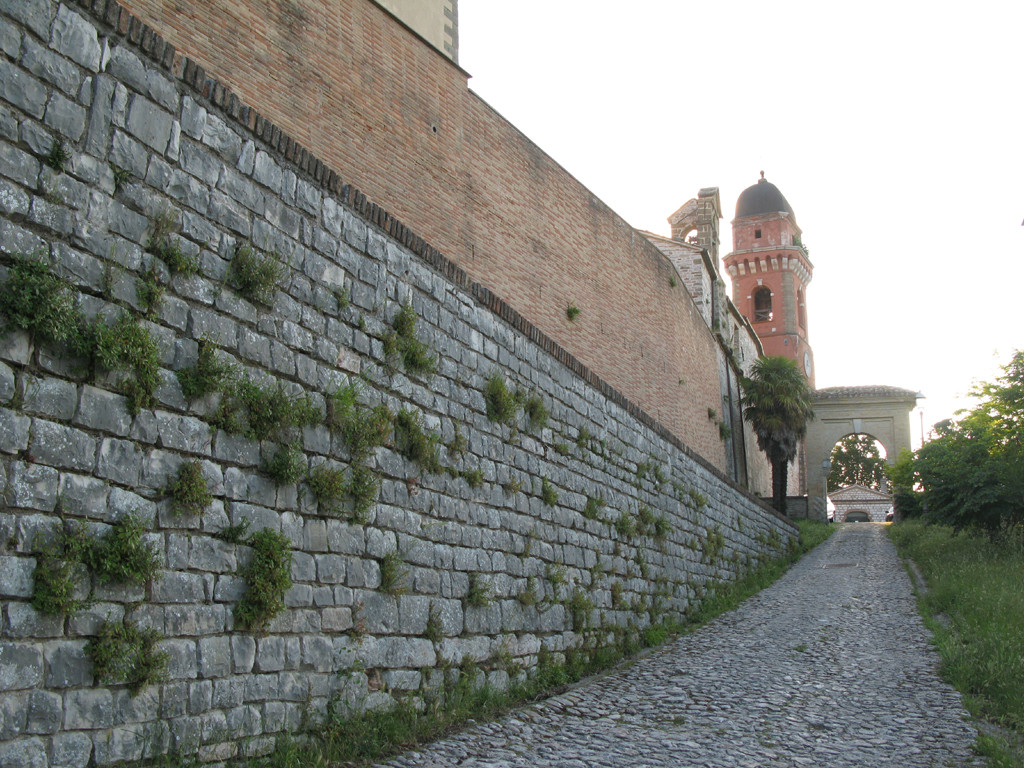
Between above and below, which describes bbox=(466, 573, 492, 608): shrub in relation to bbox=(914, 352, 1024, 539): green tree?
below

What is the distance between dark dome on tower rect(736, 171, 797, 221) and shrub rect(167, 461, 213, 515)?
175 feet

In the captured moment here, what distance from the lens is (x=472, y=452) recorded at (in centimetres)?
724

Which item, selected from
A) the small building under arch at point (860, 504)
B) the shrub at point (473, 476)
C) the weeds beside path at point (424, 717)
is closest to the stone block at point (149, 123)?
the weeds beside path at point (424, 717)

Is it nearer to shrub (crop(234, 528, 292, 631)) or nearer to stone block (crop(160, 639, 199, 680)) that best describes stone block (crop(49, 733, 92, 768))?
stone block (crop(160, 639, 199, 680))

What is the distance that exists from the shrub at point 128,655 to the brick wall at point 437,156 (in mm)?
Answer: 6888

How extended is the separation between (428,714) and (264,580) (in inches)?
70.9

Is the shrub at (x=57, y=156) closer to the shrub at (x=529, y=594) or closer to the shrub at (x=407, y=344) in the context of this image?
the shrub at (x=407, y=344)

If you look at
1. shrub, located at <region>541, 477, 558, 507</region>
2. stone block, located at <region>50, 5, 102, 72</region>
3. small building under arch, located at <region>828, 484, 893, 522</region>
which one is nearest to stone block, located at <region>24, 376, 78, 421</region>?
stone block, located at <region>50, 5, 102, 72</region>

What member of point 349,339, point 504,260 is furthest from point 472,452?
point 504,260

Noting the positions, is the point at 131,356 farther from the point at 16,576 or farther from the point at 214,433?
the point at 16,576

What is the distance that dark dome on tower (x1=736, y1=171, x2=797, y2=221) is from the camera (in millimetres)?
54594

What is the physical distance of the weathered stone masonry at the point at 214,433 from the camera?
3781 millimetres

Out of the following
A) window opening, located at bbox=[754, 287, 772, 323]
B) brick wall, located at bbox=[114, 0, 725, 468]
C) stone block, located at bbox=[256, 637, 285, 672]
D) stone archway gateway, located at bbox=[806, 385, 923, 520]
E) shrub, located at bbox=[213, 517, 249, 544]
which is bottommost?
stone block, located at bbox=[256, 637, 285, 672]

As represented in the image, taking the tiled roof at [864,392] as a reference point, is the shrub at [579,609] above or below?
below
